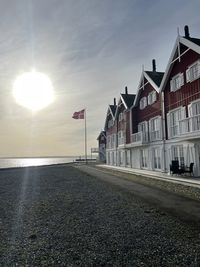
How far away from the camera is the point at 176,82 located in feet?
72.1

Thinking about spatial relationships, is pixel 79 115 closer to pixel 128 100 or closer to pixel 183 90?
pixel 128 100

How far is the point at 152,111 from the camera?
86.6 ft

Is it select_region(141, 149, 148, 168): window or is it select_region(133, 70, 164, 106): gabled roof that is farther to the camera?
select_region(141, 149, 148, 168): window

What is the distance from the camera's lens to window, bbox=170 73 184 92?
21047mm

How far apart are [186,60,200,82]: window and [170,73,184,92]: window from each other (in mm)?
894

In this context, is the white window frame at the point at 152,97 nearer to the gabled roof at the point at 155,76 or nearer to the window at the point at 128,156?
the gabled roof at the point at 155,76

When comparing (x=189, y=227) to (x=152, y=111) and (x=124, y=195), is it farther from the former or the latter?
(x=152, y=111)

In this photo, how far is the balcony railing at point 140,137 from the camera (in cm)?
2759

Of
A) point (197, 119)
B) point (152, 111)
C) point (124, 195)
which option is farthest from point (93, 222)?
point (152, 111)

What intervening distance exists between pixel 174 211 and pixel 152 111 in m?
18.5

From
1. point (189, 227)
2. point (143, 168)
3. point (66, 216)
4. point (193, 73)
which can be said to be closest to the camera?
point (189, 227)

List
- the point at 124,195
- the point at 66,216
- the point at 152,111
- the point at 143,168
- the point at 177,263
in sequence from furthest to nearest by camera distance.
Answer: the point at 143,168, the point at 152,111, the point at 124,195, the point at 66,216, the point at 177,263

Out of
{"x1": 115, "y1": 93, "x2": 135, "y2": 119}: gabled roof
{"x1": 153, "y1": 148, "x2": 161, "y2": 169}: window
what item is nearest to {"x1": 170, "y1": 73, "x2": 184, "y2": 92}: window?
{"x1": 153, "y1": 148, "x2": 161, "y2": 169}: window

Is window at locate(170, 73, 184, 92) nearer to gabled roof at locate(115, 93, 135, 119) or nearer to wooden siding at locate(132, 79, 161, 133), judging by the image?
wooden siding at locate(132, 79, 161, 133)
